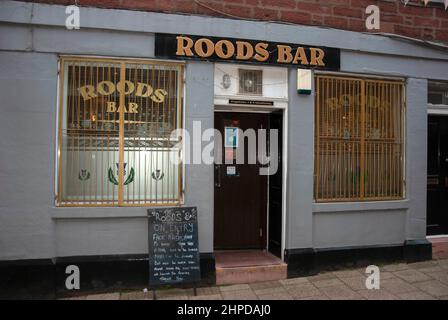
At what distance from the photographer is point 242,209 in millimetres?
6250

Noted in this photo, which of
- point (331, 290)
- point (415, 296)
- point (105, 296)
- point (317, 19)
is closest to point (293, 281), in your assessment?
point (331, 290)

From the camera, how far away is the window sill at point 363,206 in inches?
220

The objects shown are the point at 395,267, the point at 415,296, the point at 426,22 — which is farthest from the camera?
the point at 426,22

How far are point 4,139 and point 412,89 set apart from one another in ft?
20.3

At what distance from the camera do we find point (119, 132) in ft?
16.6

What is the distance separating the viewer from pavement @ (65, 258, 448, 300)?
15.5 feet

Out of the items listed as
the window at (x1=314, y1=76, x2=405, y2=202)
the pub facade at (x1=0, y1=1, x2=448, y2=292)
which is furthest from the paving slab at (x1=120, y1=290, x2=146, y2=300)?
the window at (x1=314, y1=76, x2=405, y2=202)

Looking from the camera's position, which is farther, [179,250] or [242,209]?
[242,209]

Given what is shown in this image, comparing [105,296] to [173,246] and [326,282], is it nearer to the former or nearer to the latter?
[173,246]

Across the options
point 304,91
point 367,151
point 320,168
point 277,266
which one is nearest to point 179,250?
point 277,266

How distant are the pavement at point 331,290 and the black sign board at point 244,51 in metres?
3.17

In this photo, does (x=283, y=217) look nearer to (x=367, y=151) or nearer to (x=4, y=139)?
(x=367, y=151)

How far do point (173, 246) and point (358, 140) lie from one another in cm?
336

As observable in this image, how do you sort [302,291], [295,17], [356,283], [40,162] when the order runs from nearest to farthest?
[40,162]
[302,291]
[356,283]
[295,17]
